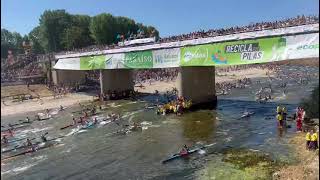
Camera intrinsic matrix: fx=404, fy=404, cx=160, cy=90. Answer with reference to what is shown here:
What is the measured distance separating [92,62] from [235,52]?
30.0 m

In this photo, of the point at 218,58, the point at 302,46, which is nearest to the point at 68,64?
the point at 218,58

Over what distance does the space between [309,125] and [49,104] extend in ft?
128

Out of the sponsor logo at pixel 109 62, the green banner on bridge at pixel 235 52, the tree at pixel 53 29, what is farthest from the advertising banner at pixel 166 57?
the tree at pixel 53 29

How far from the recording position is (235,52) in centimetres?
3559

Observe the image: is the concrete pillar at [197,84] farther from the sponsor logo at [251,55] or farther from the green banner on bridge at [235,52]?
the sponsor logo at [251,55]

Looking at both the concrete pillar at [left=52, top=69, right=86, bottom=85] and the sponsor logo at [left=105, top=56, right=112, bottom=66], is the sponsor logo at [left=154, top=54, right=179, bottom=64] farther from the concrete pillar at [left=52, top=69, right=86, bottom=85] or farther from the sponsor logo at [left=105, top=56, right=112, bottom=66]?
the concrete pillar at [left=52, top=69, right=86, bottom=85]

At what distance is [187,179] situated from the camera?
2141 cm

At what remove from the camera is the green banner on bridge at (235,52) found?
3189 centimetres

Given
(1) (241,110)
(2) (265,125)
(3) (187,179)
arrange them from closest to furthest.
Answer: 1. (3) (187,179)
2. (2) (265,125)
3. (1) (241,110)

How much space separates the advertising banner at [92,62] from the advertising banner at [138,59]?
6573 millimetres

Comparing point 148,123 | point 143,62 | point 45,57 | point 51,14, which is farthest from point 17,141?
point 51,14

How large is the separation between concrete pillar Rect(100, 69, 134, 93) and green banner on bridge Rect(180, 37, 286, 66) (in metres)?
19.8

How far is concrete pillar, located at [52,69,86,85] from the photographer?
242 ft

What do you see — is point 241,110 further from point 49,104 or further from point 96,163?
point 49,104
